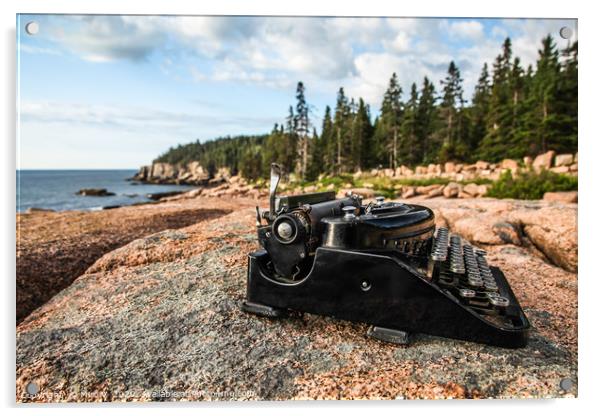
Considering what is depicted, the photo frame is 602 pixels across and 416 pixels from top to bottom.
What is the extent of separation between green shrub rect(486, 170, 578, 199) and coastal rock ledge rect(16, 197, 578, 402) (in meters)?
2.37

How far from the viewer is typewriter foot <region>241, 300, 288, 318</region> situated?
220cm

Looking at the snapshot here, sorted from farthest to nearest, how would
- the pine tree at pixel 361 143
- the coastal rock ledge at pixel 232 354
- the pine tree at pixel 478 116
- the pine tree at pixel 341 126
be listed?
the pine tree at pixel 361 143 → the pine tree at pixel 478 116 → the pine tree at pixel 341 126 → the coastal rock ledge at pixel 232 354

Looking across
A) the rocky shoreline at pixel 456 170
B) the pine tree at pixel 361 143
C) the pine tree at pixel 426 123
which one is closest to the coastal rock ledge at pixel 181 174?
the rocky shoreline at pixel 456 170

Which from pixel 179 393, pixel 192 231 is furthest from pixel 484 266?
pixel 192 231

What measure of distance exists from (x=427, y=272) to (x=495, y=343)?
18.9 inches

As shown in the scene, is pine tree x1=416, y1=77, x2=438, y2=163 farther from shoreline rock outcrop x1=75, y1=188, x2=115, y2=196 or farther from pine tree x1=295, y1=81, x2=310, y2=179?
shoreline rock outcrop x1=75, y1=188, x2=115, y2=196

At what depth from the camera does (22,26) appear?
2.67 m

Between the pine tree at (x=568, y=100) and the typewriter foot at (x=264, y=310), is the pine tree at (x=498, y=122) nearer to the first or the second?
the pine tree at (x=568, y=100)

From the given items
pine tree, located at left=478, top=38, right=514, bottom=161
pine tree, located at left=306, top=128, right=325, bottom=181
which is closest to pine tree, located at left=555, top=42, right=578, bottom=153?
pine tree, located at left=478, top=38, right=514, bottom=161

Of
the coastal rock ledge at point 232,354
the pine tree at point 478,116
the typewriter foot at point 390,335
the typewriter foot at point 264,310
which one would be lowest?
the coastal rock ledge at point 232,354

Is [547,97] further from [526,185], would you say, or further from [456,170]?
[456,170]

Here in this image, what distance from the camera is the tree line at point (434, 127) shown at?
3959 millimetres

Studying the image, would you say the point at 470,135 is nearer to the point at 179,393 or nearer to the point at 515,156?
the point at 515,156

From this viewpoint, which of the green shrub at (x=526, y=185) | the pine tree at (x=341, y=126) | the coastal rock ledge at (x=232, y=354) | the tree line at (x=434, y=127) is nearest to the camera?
the coastal rock ledge at (x=232, y=354)
